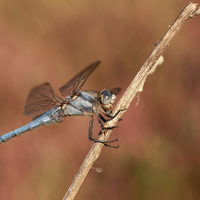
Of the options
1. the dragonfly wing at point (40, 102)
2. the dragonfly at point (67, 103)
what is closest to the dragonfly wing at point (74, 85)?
the dragonfly at point (67, 103)

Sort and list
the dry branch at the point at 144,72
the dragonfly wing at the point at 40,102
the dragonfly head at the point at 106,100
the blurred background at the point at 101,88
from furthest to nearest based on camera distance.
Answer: the blurred background at the point at 101,88, the dragonfly wing at the point at 40,102, the dragonfly head at the point at 106,100, the dry branch at the point at 144,72

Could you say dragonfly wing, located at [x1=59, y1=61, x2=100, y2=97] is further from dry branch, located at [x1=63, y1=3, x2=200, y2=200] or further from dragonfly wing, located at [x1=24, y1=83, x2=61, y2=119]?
dry branch, located at [x1=63, y1=3, x2=200, y2=200]

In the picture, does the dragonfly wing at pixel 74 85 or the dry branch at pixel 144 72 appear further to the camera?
the dragonfly wing at pixel 74 85

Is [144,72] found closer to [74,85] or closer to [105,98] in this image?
[105,98]

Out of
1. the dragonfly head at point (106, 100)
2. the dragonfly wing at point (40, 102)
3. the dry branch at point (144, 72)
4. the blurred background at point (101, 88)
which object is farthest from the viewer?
the blurred background at point (101, 88)

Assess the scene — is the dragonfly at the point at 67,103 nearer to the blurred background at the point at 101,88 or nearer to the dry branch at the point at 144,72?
the dry branch at the point at 144,72

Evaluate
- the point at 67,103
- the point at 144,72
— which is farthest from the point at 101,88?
the point at 144,72
